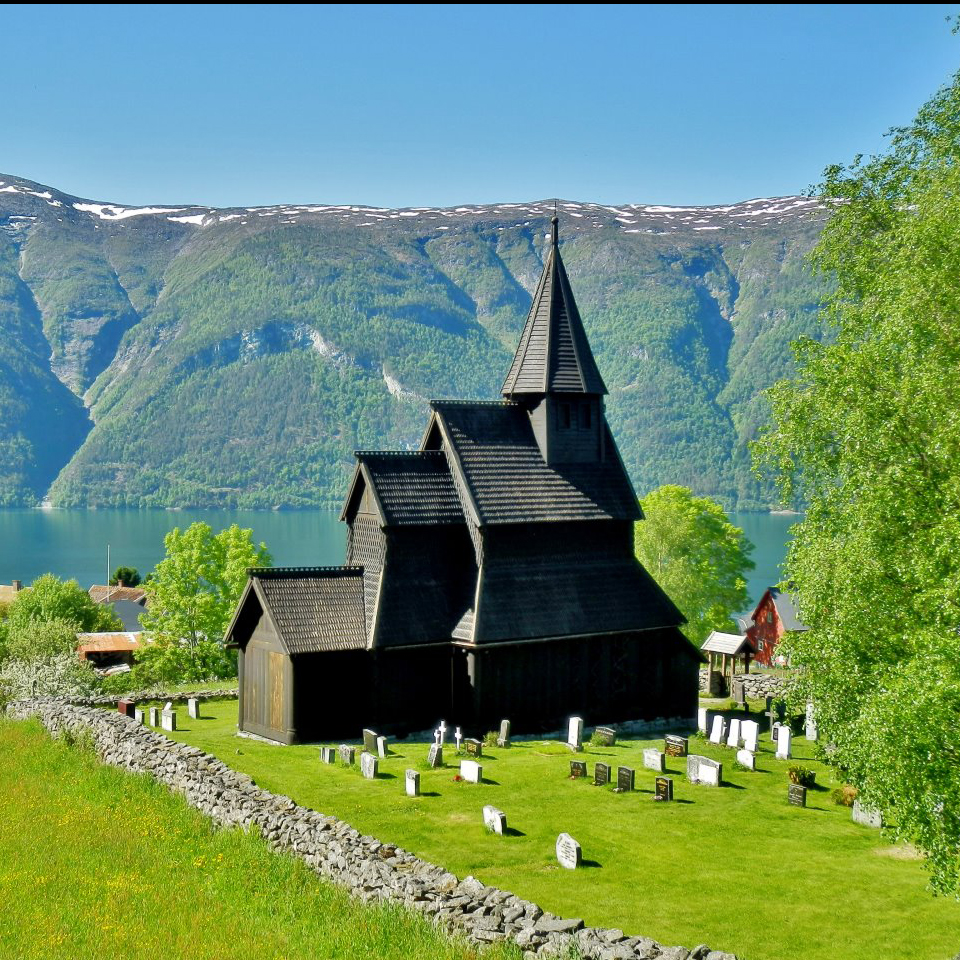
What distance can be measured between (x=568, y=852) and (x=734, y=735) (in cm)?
1132

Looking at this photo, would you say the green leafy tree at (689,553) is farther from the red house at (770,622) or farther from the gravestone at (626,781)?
the gravestone at (626,781)

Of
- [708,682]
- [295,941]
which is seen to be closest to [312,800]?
[295,941]

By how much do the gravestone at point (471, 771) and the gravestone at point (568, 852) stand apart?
5.63 m

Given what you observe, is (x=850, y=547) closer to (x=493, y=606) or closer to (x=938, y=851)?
(x=938, y=851)

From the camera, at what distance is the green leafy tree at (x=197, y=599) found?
2103 inches

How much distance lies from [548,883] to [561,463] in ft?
57.7

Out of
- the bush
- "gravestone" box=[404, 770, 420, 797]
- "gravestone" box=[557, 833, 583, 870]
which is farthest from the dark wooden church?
"gravestone" box=[557, 833, 583, 870]

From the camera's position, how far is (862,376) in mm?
21797

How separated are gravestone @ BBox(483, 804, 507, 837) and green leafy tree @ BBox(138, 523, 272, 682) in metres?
32.3

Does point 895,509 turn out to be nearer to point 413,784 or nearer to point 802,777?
point 802,777

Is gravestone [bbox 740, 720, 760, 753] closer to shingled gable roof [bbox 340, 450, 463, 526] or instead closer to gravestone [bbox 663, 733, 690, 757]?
gravestone [bbox 663, 733, 690, 757]

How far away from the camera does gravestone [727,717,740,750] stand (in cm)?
3058

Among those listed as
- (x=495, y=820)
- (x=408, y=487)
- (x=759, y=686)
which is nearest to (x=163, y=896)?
(x=495, y=820)

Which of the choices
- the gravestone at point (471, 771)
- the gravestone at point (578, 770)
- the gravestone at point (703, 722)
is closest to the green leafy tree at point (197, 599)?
the gravestone at point (703, 722)
